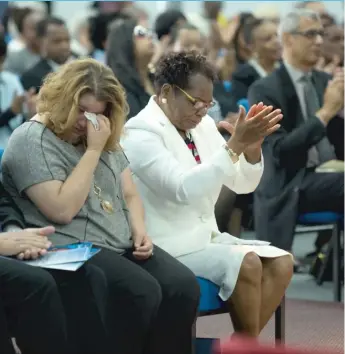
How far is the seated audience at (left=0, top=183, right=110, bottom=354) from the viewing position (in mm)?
2449

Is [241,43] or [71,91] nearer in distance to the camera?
[71,91]

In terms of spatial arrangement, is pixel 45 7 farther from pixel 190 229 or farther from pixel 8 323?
pixel 8 323

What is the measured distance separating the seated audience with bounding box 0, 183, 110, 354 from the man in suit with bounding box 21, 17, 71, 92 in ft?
10.5

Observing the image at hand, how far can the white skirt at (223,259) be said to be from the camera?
9.65 ft

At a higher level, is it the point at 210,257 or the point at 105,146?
the point at 105,146

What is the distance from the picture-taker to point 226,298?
9.68 feet

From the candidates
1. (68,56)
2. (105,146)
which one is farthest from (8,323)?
(68,56)

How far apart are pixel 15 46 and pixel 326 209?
368 cm

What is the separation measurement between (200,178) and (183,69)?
0.46m

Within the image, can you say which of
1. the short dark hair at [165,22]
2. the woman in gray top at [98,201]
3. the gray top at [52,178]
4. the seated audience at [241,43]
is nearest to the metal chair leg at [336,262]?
the woman in gray top at [98,201]

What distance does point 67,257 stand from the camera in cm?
250

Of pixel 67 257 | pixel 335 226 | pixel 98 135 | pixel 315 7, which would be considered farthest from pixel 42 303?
pixel 315 7

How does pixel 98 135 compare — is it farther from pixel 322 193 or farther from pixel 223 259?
pixel 322 193

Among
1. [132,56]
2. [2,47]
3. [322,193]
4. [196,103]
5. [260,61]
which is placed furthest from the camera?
[260,61]
